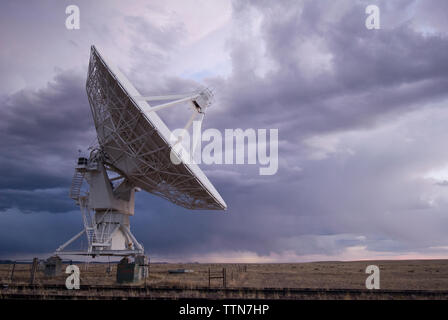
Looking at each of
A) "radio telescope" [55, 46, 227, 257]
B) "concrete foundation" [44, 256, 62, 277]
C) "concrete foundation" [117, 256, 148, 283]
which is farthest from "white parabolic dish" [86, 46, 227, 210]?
"concrete foundation" [44, 256, 62, 277]

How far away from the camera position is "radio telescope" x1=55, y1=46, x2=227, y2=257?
21.8 m

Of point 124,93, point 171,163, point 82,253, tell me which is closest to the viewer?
point 124,93

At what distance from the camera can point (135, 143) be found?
23.5 m

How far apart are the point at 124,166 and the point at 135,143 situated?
3.81 meters

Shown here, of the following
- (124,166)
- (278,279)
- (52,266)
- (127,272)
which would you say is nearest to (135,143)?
(124,166)

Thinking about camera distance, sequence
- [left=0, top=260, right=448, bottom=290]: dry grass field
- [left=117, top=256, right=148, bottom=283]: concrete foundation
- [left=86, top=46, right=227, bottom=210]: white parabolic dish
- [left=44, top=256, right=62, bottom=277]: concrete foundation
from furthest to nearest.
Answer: [left=44, top=256, right=62, bottom=277]: concrete foundation < [left=117, top=256, right=148, bottom=283]: concrete foundation < [left=0, top=260, right=448, bottom=290]: dry grass field < [left=86, top=46, right=227, bottom=210]: white parabolic dish

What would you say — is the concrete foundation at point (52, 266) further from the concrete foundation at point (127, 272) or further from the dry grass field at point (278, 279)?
the concrete foundation at point (127, 272)

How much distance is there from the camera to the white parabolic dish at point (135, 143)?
21.2m

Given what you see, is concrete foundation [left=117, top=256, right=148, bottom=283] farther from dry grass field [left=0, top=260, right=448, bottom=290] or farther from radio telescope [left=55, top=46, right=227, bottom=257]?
radio telescope [left=55, top=46, right=227, bottom=257]

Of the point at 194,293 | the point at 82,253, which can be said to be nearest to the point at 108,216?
the point at 82,253

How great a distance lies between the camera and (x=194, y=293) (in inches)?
607
